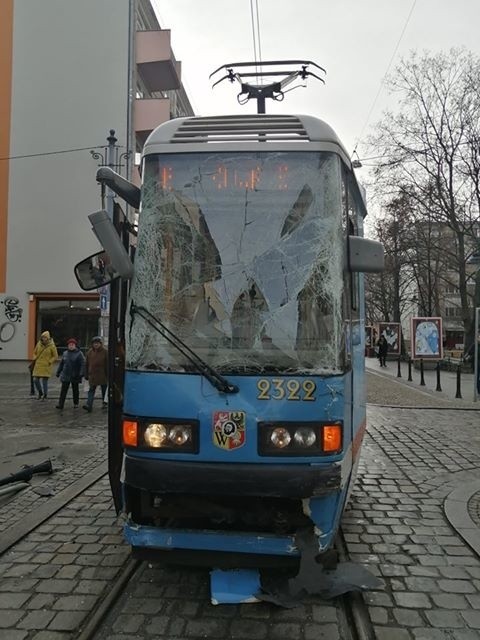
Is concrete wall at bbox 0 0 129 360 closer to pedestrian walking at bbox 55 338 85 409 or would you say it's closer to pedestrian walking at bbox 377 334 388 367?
pedestrian walking at bbox 55 338 85 409

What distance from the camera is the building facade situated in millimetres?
24203

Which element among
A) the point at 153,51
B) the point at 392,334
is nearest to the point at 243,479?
the point at 153,51

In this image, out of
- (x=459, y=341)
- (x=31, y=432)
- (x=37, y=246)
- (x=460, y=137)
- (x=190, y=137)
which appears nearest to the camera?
(x=190, y=137)

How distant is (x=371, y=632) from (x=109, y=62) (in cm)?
2607

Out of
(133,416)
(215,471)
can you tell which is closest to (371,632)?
(215,471)

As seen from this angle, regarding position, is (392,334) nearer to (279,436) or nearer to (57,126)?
(57,126)

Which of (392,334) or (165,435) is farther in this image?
(392,334)

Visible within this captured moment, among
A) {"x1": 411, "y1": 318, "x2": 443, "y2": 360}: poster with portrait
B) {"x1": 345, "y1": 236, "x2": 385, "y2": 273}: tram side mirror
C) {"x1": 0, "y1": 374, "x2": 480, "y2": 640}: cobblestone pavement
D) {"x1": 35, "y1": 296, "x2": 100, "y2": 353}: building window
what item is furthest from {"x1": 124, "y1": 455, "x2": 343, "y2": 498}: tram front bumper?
{"x1": 35, "y1": 296, "x2": 100, "y2": 353}: building window

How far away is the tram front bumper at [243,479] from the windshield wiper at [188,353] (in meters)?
0.47

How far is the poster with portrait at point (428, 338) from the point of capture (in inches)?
885

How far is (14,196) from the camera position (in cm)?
2458

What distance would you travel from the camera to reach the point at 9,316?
24.1 metres

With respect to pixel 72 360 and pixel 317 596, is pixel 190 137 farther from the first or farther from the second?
pixel 72 360

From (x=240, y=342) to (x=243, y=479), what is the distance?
82 centimetres
